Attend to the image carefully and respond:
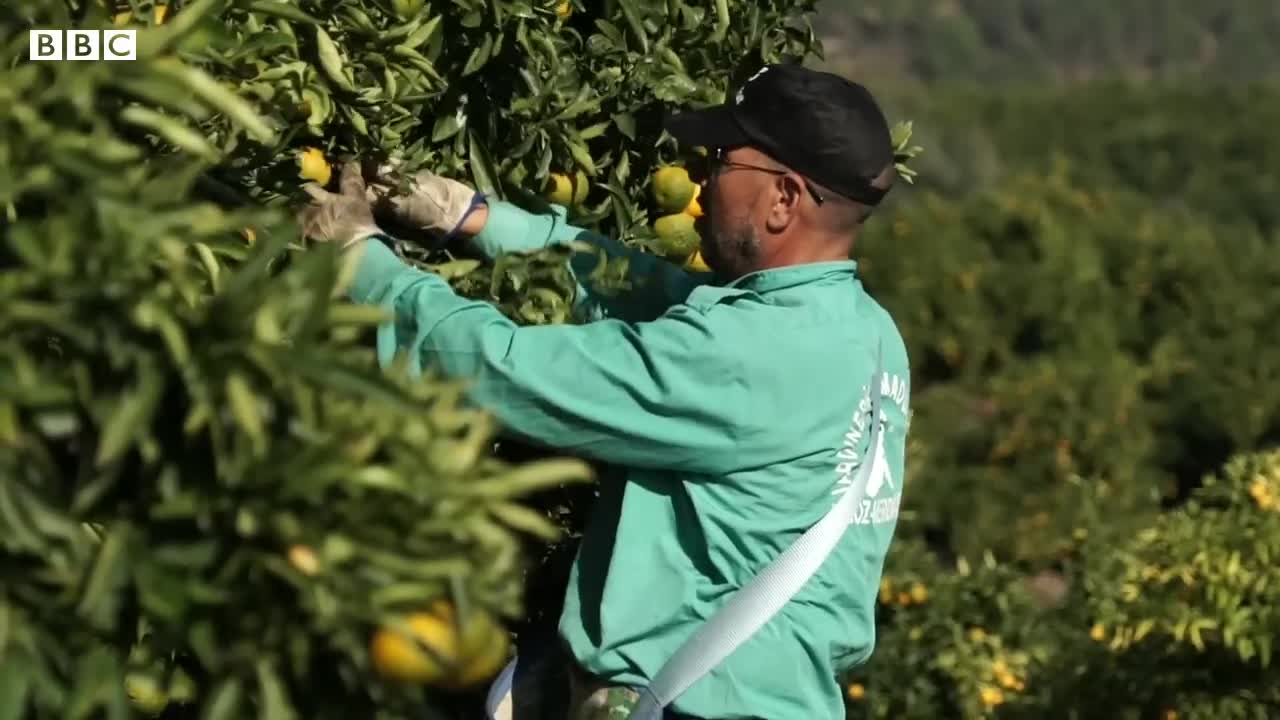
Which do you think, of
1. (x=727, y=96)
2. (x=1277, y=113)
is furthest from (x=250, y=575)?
(x=1277, y=113)

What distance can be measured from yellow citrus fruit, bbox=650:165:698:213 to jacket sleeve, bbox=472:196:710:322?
0.39 feet

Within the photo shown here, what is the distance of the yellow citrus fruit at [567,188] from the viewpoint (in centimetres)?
268

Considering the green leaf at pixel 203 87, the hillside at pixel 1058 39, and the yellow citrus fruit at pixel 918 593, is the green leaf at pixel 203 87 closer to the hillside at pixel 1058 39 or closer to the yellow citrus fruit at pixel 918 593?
the yellow citrus fruit at pixel 918 593

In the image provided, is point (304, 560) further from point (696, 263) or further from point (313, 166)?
point (696, 263)

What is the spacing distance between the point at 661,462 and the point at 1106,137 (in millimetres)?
19493

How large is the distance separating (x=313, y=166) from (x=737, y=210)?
1.75 feet

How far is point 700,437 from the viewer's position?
2.23 metres

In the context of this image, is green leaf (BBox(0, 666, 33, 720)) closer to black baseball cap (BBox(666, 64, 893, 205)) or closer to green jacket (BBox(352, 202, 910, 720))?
green jacket (BBox(352, 202, 910, 720))

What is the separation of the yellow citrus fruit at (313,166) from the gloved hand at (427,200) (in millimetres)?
80

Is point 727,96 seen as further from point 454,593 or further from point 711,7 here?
point 454,593

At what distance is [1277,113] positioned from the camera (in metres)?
19.2

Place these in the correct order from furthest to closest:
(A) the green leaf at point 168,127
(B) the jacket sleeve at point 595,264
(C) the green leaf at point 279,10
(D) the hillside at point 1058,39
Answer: (D) the hillside at point 1058,39 → (B) the jacket sleeve at point 595,264 → (C) the green leaf at point 279,10 → (A) the green leaf at point 168,127

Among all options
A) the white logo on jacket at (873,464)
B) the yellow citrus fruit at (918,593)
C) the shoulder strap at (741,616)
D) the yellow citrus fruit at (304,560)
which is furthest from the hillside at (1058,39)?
the yellow citrus fruit at (304,560)

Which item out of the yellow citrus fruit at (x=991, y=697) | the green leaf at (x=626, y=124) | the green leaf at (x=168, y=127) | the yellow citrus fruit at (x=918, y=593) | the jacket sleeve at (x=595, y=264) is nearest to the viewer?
the green leaf at (x=168, y=127)
